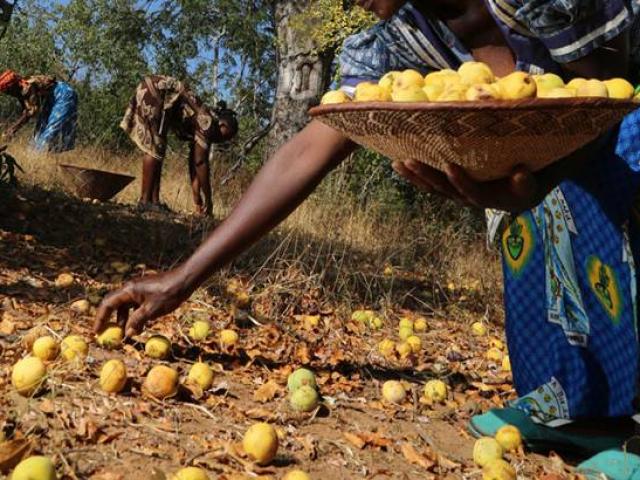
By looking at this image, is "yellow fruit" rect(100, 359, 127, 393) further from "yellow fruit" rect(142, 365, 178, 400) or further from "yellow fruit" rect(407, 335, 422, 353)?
"yellow fruit" rect(407, 335, 422, 353)

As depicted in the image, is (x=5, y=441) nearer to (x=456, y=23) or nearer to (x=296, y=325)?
(x=456, y=23)

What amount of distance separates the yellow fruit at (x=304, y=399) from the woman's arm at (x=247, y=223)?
53 cm

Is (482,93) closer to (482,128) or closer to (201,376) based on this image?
(482,128)

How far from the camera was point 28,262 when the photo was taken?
407 cm

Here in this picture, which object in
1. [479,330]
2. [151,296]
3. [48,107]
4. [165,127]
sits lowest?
[479,330]

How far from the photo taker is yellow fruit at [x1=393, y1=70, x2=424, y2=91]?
1.71 meters

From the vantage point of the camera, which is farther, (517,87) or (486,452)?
(486,452)

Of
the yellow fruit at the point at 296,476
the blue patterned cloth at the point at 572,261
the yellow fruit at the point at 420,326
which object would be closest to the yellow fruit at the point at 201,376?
the yellow fruit at the point at 296,476

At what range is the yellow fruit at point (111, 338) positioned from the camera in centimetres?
269

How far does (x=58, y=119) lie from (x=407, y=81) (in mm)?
9965

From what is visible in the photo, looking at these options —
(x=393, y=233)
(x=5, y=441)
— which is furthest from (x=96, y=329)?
(x=393, y=233)

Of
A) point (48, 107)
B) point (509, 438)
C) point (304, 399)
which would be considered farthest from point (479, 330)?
point (48, 107)

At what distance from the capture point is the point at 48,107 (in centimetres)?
1080

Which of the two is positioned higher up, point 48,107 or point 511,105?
point 48,107
